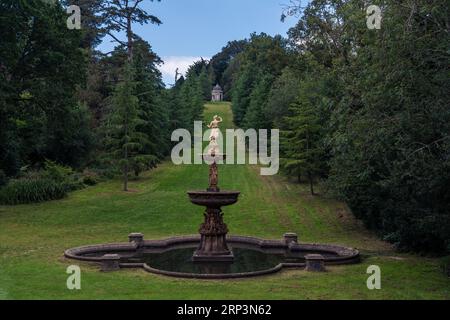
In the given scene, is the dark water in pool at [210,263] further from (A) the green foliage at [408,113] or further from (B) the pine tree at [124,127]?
(B) the pine tree at [124,127]

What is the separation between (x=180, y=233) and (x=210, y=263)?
21.0 ft

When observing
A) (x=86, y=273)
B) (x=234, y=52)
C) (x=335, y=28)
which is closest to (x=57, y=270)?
(x=86, y=273)

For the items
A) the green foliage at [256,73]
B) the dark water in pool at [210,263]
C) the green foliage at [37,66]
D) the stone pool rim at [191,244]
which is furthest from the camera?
the green foliage at [256,73]

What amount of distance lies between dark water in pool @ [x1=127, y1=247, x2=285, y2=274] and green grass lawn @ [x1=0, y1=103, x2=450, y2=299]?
1.50 metres

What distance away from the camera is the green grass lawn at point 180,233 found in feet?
40.6

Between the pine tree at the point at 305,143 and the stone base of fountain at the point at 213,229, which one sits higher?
the pine tree at the point at 305,143

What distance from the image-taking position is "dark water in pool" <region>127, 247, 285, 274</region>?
1566 centimetres

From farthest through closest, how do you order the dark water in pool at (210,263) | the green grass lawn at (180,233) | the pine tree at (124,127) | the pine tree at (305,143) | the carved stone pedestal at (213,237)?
the pine tree at (124,127) < the pine tree at (305,143) < the carved stone pedestal at (213,237) < the dark water in pool at (210,263) < the green grass lawn at (180,233)

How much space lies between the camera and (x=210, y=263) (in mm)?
16609

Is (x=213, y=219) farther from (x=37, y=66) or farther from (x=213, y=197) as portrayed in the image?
(x=37, y=66)

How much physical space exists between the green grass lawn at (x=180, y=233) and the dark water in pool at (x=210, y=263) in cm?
150

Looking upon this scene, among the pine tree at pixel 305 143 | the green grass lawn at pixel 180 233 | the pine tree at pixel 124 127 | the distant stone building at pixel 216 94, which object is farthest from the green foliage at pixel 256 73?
the distant stone building at pixel 216 94

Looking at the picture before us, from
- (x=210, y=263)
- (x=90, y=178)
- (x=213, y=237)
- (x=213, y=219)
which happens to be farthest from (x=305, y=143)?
(x=210, y=263)
